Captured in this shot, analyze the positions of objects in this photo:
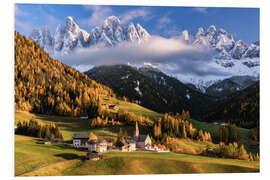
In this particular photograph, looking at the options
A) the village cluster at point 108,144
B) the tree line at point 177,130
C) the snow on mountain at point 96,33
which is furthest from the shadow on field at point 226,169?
the snow on mountain at point 96,33

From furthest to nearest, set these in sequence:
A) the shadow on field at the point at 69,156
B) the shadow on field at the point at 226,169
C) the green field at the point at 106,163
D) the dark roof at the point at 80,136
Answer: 1. the dark roof at the point at 80,136
2. the shadow on field at the point at 226,169
3. the shadow on field at the point at 69,156
4. the green field at the point at 106,163

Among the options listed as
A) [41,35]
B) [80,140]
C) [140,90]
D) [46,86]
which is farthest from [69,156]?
[140,90]

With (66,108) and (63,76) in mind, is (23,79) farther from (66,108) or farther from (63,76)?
(63,76)

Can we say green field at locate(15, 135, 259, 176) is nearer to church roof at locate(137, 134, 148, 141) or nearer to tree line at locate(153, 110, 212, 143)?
church roof at locate(137, 134, 148, 141)

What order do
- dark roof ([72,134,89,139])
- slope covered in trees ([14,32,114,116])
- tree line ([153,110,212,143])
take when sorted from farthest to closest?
slope covered in trees ([14,32,114,116]) → tree line ([153,110,212,143]) → dark roof ([72,134,89,139])

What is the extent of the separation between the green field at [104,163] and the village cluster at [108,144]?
3.14ft

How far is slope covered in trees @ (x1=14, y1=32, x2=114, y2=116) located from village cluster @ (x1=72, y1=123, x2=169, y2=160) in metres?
10.5

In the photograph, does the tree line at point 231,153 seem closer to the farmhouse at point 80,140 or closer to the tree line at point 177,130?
the tree line at point 177,130

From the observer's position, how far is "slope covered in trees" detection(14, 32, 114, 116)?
38.2m

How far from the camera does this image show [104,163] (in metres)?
23.8

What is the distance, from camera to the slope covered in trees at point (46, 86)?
3819 centimetres

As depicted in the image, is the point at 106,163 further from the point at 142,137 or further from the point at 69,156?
the point at 142,137

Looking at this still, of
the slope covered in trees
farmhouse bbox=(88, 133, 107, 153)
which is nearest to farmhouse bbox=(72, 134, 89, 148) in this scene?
farmhouse bbox=(88, 133, 107, 153)

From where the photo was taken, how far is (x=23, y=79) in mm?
39562
